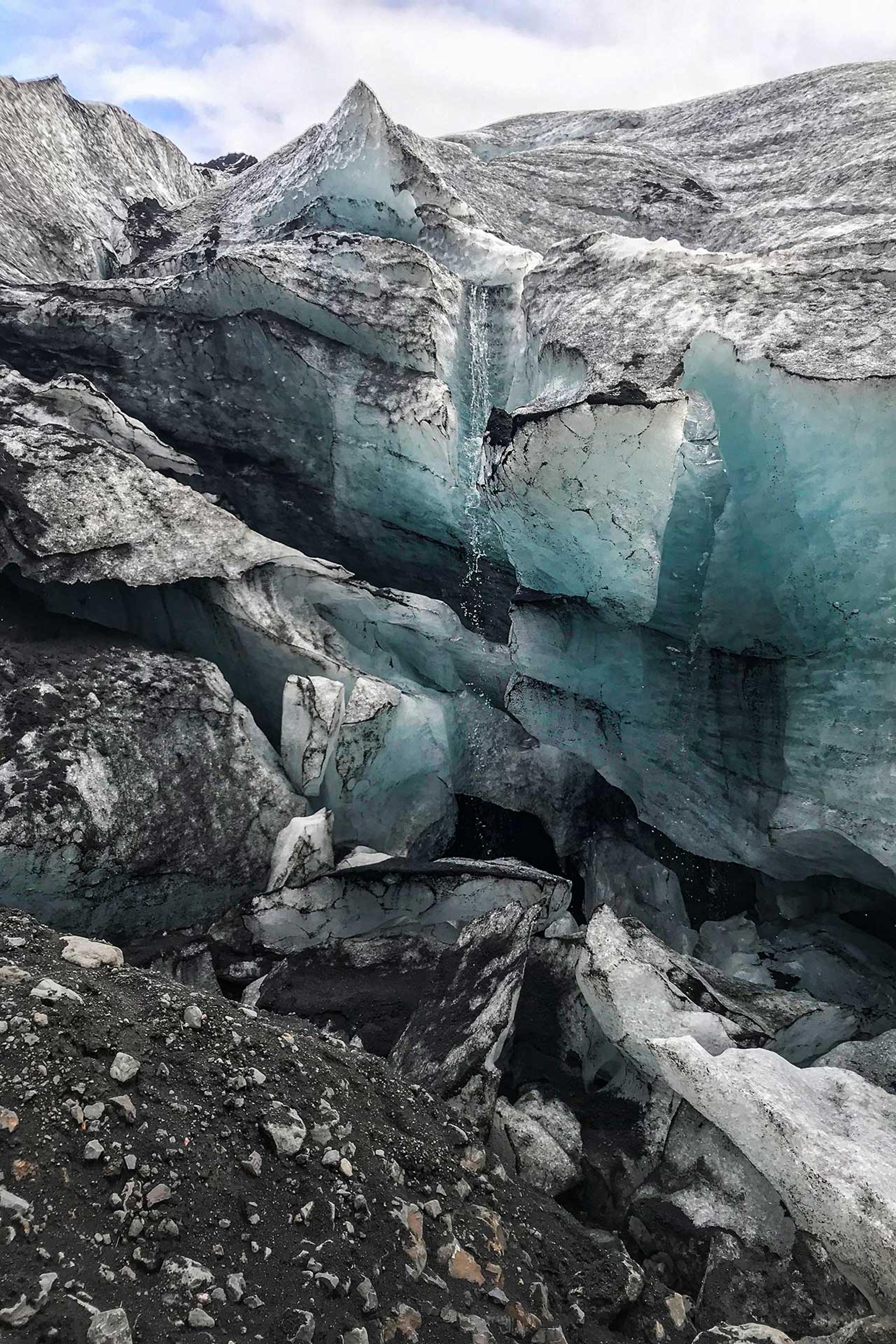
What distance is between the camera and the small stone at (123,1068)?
8.66 ft

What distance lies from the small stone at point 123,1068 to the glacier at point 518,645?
1073mm

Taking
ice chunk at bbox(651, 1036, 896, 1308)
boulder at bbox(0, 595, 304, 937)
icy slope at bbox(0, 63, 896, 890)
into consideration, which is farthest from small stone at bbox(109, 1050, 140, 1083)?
icy slope at bbox(0, 63, 896, 890)

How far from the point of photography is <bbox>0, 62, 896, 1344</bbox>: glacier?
393cm

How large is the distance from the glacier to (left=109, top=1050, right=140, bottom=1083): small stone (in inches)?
42.3

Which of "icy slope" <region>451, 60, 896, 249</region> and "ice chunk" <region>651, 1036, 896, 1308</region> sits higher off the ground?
"icy slope" <region>451, 60, 896, 249</region>

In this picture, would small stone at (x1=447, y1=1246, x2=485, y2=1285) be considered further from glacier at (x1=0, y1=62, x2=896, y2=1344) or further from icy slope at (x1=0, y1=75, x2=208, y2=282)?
icy slope at (x1=0, y1=75, x2=208, y2=282)

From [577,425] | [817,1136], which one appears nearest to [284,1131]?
[817,1136]

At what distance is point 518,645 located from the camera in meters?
6.78

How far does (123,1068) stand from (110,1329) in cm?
81

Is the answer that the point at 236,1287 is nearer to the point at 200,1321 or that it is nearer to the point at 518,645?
the point at 200,1321

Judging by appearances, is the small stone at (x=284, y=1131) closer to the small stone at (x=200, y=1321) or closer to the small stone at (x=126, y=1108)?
the small stone at (x=126, y=1108)

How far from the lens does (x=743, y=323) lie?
17.4 feet

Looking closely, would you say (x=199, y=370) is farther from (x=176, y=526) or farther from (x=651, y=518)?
(x=651, y=518)

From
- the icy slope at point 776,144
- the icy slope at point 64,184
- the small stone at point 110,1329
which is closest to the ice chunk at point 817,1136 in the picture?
the small stone at point 110,1329
